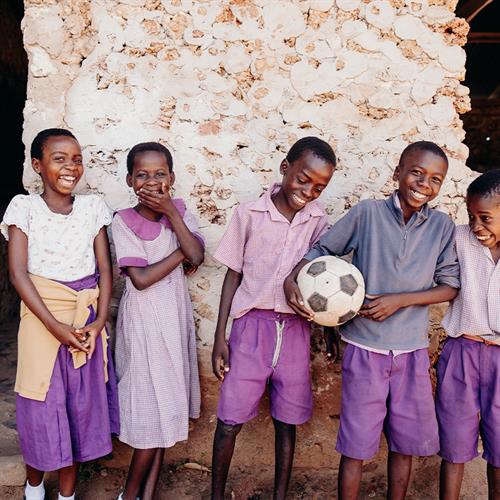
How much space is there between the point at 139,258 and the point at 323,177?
86cm

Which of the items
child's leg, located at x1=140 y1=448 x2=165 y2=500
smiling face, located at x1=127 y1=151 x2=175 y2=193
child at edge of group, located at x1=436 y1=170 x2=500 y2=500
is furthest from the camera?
child's leg, located at x1=140 y1=448 x2=165 y2=500

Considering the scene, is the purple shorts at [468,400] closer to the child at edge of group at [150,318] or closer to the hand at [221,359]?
the hand at [221,359]

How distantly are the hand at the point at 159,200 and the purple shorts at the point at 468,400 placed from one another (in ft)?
4.37

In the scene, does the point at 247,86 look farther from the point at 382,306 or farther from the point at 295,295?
the point at 382,306

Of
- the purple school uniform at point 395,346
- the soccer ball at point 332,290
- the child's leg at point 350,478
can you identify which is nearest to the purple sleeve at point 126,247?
the soccer ball at point 332,290

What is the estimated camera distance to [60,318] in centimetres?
222

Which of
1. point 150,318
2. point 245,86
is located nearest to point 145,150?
point 245,86

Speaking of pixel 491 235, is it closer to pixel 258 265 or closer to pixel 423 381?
pixel 423 381

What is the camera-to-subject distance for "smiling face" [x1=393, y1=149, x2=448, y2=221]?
2.09 meters

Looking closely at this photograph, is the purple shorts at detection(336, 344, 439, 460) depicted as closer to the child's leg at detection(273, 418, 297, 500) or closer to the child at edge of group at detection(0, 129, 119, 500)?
the child's leg at detection(273, 418, 297, 500)

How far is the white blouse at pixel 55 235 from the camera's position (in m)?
2.21

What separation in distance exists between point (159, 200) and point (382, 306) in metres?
1.03

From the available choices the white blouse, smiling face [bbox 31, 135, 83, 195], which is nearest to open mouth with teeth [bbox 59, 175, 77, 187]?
smiling face [bbox 31, 135, 83, 195]

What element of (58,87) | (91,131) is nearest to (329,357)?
(91,131)
